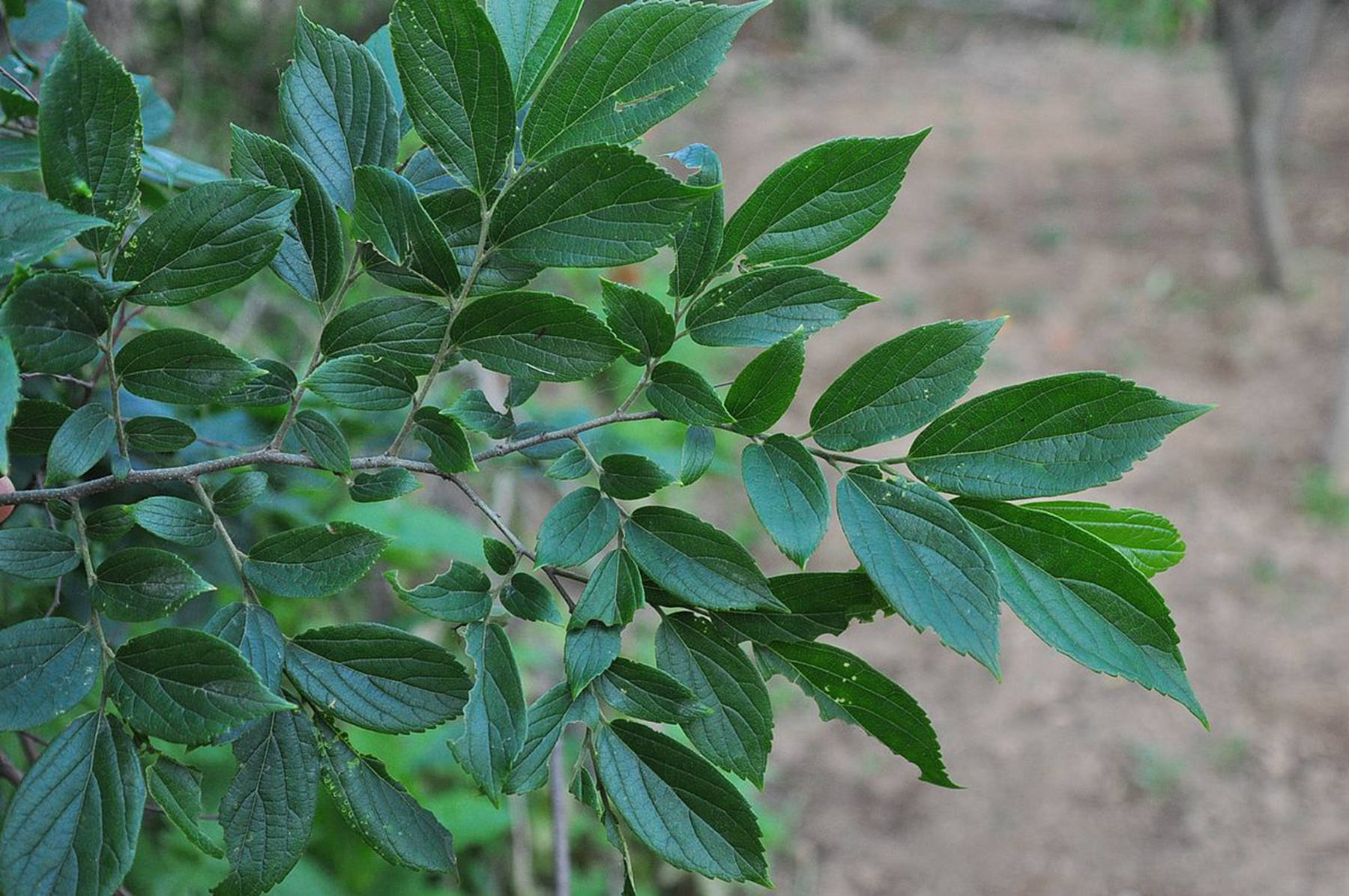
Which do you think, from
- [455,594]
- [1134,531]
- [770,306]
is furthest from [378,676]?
[1134,531]

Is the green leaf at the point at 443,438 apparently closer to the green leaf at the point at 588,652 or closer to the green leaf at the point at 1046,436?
the green leaf at the point at 588,652

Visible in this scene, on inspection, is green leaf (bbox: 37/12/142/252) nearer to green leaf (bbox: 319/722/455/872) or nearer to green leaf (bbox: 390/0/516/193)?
green leaf (bbox: 390/0/516/193)

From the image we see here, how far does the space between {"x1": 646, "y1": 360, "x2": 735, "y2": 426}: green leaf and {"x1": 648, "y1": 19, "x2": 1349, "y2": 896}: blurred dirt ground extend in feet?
8.15

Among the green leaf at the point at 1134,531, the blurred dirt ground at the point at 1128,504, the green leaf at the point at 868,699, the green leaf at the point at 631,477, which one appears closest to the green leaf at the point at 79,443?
the green leaf at the point at 631,477

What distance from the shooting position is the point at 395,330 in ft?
1.73

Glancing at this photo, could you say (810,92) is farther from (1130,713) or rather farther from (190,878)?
(190,878)

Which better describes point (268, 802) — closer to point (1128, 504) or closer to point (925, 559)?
point (925, 559)

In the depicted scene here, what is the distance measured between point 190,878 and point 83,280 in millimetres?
1294

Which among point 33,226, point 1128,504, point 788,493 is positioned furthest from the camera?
point 1128,504

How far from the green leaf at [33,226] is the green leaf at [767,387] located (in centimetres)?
30

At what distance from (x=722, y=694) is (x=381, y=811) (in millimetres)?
185

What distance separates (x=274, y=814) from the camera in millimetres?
513

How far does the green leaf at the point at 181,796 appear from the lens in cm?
52

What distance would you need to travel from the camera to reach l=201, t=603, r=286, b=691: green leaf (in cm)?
51
